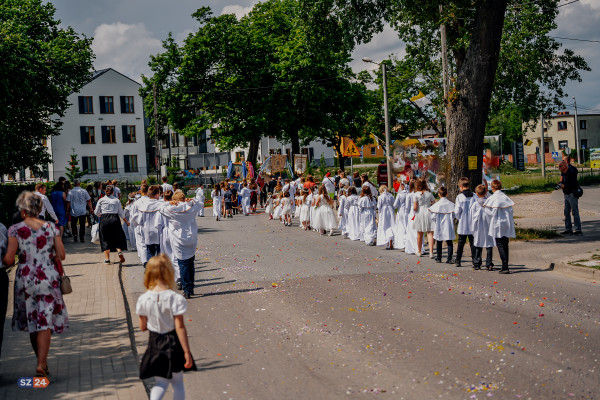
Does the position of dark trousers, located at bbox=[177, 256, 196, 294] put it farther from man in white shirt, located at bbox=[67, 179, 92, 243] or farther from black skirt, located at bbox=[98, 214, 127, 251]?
man in white shirt, located at bbox=[67, 179, 92, 243]

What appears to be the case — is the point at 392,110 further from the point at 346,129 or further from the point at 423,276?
the point at 423,276

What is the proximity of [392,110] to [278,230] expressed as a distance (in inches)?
1560

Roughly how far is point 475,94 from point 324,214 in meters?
6.40

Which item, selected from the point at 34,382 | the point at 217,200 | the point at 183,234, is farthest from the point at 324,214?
the point at 34,382

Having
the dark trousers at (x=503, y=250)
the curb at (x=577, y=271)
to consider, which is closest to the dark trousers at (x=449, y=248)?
the dark trousers at (x=503, y=250)

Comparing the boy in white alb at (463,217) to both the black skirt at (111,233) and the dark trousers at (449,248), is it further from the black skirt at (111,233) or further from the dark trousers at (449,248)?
the black skirt at (111,233)

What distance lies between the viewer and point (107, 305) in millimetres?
10664

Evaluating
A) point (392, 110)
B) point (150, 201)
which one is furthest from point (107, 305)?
point (392, 110)

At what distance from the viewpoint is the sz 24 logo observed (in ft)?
21.1

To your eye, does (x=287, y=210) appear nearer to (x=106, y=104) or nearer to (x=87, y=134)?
(x=87, y=134)

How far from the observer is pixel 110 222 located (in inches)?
598

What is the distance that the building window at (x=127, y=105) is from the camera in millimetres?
69125

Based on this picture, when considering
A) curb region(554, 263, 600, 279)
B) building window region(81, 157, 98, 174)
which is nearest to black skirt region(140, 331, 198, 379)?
curb region(554, 263, 600, 279)

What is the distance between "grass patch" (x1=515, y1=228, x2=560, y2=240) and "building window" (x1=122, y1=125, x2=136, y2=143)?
189 feet
